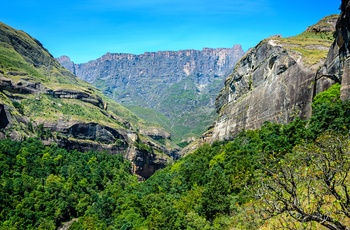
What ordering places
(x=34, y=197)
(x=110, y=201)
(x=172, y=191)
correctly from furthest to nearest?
(x=34, y=197)
(x=110, y=201)
(x=172, y=191)

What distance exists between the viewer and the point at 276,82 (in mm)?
67750

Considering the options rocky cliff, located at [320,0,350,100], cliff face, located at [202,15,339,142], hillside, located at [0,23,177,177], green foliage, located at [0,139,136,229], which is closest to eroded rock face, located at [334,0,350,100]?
rocky cliff, located at [320,0,350,100]

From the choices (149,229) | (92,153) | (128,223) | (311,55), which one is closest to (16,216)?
(128,223)

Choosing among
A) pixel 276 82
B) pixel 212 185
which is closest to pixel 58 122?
pixel 276 82

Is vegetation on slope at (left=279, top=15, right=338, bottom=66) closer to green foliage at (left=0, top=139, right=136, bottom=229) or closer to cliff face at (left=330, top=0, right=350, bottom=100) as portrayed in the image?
cliff face at (left=330, top=0, right=350, bottom=100)

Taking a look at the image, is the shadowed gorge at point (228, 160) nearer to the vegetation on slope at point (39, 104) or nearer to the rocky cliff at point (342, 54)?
the rocky cliff at point (342, 54)

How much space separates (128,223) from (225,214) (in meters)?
19.7

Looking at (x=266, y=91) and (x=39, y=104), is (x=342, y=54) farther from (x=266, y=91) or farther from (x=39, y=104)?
(x=39, y=104)

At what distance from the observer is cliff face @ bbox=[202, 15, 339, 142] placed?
5866cm

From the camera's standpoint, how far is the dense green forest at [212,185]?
11.8m

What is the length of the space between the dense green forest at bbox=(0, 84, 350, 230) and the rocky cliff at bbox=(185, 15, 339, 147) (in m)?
4.50

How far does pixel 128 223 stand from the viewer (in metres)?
52.3

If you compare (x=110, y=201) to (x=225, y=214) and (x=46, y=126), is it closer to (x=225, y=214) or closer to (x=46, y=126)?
(x=225, y=214)

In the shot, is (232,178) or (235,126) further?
(235,126)
